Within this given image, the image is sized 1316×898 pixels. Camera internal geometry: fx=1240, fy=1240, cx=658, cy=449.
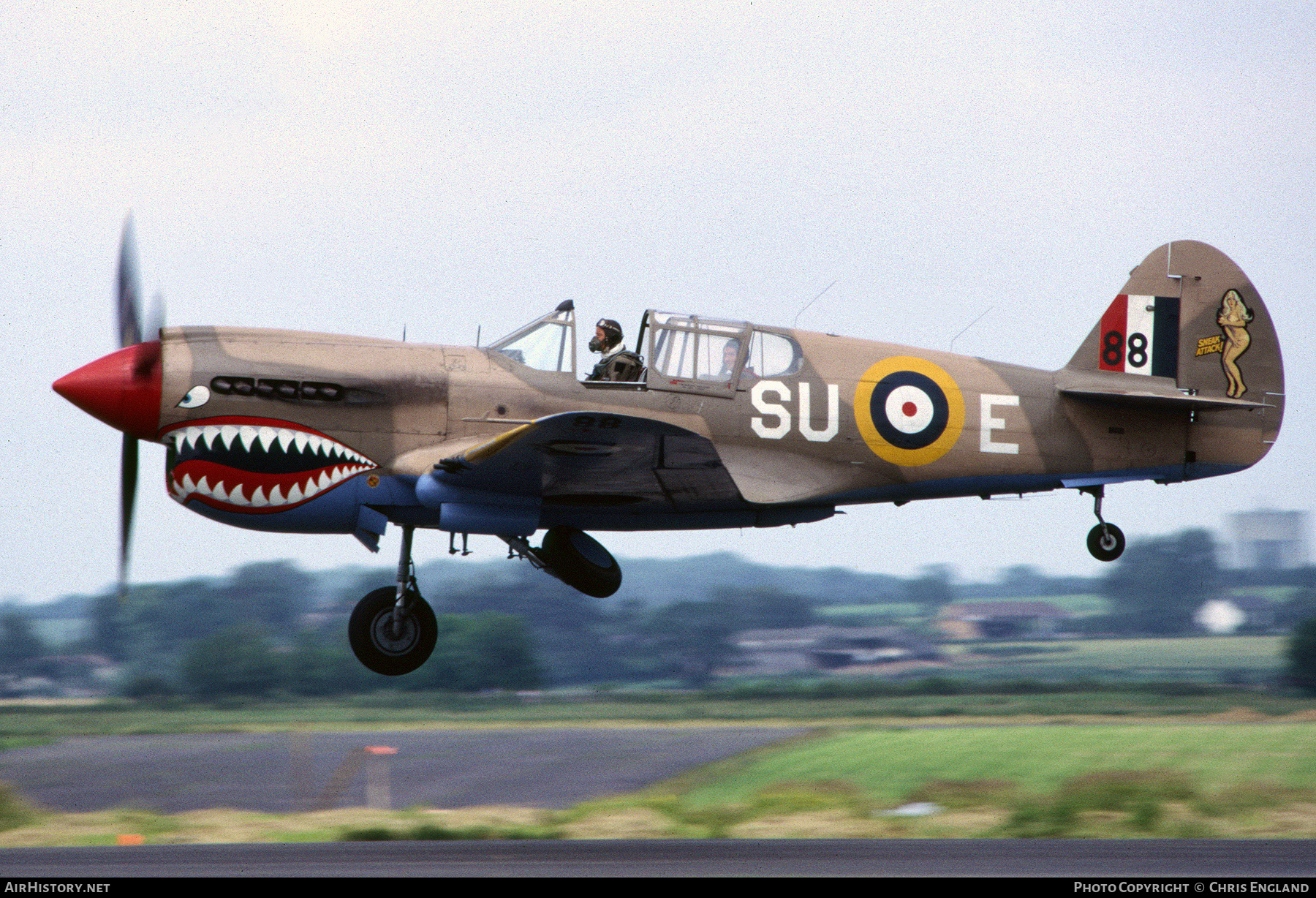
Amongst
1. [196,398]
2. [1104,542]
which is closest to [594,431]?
[196,398]

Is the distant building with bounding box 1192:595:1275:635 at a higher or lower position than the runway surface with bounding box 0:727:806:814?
higher

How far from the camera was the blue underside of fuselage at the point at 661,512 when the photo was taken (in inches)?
401

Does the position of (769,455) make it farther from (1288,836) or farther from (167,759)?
(167,759)

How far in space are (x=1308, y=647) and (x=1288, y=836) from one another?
2633 centimetres

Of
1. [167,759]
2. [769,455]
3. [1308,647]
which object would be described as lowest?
[167,759]

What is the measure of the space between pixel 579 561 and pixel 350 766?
18348mm

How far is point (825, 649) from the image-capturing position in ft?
164

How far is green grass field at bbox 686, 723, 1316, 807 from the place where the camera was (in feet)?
70.5

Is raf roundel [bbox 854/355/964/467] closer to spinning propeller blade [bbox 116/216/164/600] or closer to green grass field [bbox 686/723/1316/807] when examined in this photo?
spinning propeller blade [bbox 116/216/164/600]

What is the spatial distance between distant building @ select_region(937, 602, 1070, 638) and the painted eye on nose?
43.7 metres

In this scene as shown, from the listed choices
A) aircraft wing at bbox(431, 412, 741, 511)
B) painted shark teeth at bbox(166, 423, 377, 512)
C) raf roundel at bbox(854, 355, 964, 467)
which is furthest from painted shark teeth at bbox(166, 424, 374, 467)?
raf roundel at bbox(854, 355, 964, 467)

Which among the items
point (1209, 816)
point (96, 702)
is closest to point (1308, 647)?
point (1209, 816)

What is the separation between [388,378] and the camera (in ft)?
33.8

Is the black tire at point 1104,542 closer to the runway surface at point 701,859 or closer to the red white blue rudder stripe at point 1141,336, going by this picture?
the red white blue rudder stripe at point 1141,336
